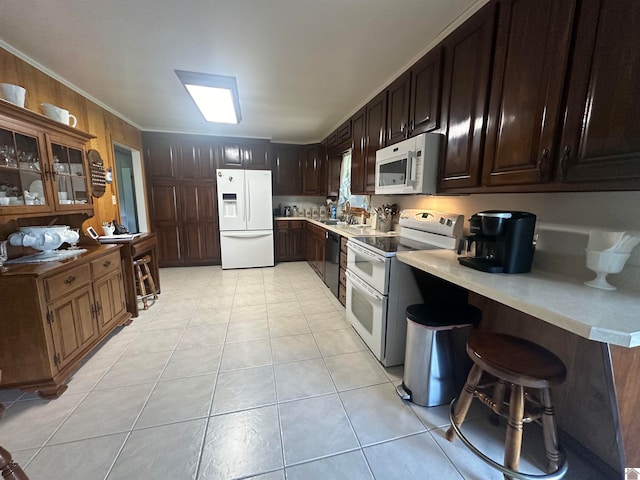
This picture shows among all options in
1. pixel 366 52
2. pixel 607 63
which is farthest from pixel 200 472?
pixel 366 52

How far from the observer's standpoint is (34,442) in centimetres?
134

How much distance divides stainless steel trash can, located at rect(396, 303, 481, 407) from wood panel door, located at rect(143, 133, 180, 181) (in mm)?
4492

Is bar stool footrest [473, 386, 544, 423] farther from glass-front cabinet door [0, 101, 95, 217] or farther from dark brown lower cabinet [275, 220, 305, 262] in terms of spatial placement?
dark brown lower cabinet [275, 220, 305, 262]

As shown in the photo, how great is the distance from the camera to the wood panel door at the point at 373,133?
253 centimetres

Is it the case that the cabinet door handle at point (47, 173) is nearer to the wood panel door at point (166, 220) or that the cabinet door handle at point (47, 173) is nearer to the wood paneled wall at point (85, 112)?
the wood paneled wall at point (85, 112)

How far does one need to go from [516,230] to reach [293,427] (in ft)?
5.22

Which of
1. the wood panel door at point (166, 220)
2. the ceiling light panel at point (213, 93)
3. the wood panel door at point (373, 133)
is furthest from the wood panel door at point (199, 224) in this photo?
the wood panel door at point (373, 133)

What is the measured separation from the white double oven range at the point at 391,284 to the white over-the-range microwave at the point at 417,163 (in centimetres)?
32

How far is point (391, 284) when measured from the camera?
1.85m

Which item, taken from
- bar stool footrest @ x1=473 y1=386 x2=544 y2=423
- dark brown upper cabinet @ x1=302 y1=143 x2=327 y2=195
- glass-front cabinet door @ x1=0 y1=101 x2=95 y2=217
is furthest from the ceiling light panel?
bar stool footrest @ x1=473 y1=386 x2=544 y2=423

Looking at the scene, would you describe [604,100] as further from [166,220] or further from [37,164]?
[166,220]

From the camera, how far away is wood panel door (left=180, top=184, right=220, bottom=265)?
4.55 metres

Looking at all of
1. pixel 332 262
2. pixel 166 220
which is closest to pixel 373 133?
pixel 332 262

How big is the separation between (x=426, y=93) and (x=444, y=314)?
160 cm
